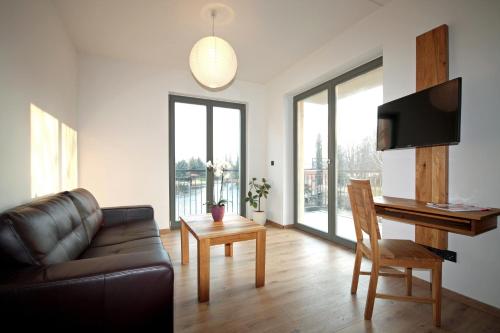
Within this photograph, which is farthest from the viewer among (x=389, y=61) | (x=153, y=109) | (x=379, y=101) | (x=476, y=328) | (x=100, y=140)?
(x=153, y=109)

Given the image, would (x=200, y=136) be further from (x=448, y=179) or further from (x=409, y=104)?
(x=448, y=179)

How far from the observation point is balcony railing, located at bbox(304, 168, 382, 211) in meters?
2.78

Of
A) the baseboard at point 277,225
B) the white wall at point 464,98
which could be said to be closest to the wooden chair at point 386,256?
the white wall at point 464,98

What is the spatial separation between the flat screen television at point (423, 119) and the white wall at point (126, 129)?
2949mm

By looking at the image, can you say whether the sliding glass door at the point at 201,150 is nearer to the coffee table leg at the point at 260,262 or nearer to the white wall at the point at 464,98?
the coffee table leg at the point at 260,262

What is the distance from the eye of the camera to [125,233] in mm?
2199

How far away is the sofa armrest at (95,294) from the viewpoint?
0.95m

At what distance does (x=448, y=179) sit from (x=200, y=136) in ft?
11.4

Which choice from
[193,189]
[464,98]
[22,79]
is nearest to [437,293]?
[464,98]

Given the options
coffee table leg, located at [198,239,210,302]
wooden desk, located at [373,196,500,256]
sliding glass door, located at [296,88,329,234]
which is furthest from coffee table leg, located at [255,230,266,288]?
sliding glass door, located at [296,88,329,234]

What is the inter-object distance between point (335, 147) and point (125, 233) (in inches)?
109

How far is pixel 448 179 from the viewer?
1923mm

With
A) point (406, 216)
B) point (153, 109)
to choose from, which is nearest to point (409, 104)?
point (406, 216)

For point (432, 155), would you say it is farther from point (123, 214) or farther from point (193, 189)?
point (193, 189)
